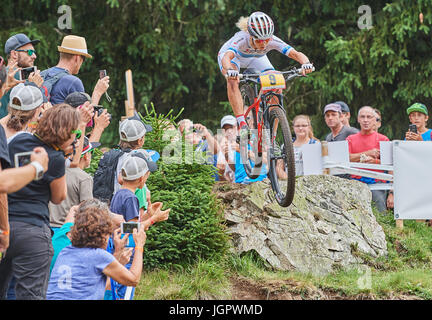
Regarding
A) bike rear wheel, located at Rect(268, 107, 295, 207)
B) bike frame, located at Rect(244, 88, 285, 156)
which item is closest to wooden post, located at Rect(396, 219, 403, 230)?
bike rear wheel, located at Rect(268, 107, 295, 207)

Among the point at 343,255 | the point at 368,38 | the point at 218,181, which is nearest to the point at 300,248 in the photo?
the point at 343,255

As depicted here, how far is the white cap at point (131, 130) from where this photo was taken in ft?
20.8

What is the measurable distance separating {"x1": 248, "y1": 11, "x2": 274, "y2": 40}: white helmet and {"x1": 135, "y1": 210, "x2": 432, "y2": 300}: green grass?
252 cm

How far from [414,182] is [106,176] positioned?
4.24 metres

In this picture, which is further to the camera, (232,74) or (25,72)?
(232,74)

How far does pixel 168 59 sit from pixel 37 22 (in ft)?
9.86

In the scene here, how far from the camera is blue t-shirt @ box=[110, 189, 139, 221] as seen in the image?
5565 millimetres

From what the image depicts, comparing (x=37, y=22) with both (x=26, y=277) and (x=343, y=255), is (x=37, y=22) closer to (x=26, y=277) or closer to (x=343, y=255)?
(x=343, y=255)

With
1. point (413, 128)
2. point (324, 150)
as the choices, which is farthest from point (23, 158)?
point (413, 128)

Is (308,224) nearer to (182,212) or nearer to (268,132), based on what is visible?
(268,132)

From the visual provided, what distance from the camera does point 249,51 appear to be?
298 inches

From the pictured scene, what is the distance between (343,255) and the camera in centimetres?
842

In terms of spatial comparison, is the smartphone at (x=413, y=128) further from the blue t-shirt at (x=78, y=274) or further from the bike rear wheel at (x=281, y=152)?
the blue t-shirt at (x=78, y=274)
